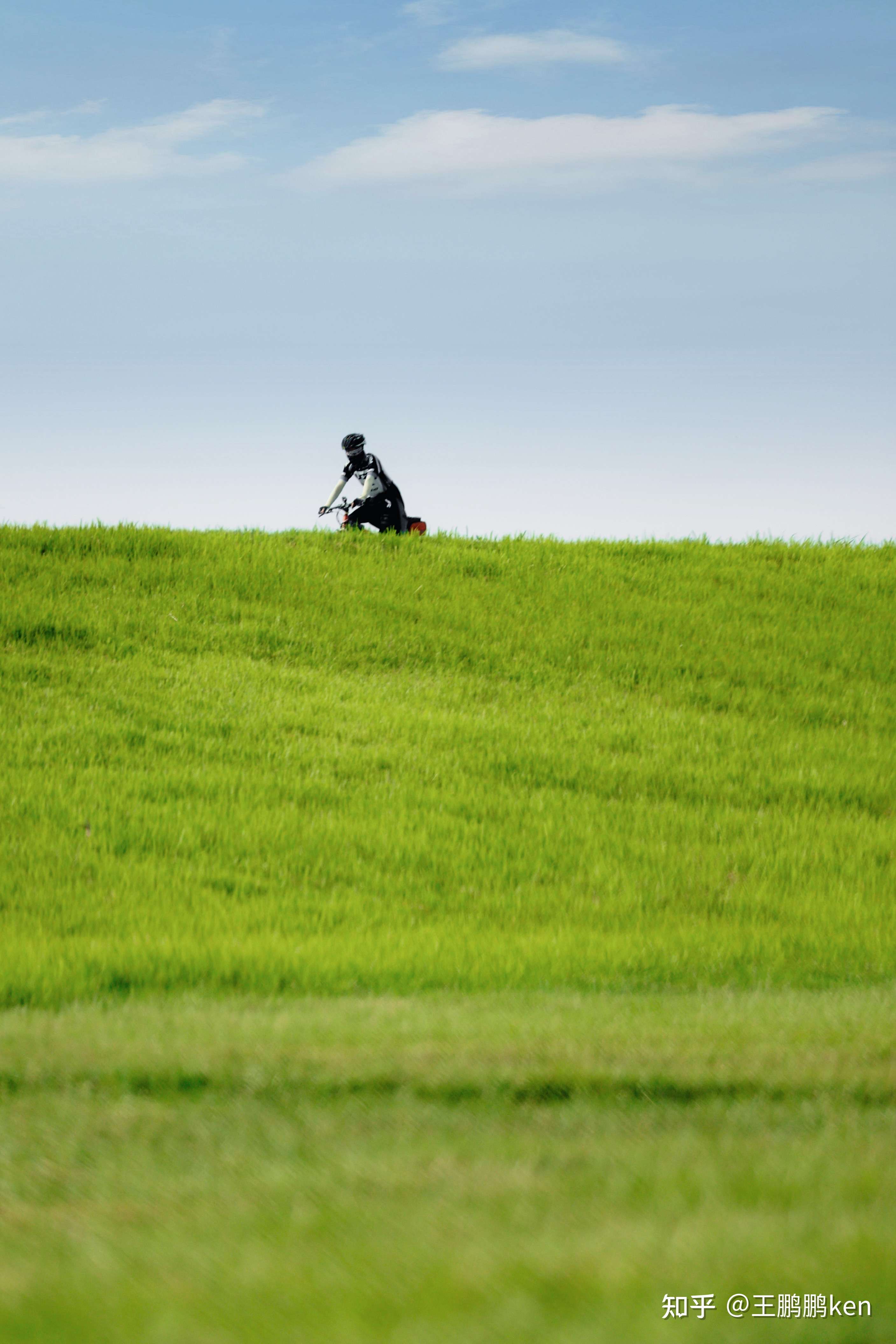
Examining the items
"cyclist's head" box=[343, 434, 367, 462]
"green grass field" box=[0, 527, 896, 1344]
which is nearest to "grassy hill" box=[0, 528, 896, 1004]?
"green grass field" box=[0, 527, 896, 1344]

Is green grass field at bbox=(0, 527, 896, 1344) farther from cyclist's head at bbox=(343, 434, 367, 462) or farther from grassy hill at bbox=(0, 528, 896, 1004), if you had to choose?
cyclist's head at bbox=(343, 434, 367, 462)

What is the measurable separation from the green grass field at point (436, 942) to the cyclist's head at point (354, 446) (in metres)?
1.95

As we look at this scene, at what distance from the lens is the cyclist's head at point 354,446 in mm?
21641

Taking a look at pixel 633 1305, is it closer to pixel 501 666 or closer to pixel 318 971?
pixel 318 971

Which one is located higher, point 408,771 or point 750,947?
point 408,771

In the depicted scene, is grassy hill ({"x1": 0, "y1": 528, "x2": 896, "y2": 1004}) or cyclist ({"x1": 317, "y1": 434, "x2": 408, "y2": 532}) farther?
cyclist ({"x1": 317, "y1": 434, "x2": 408, "y2": 532})

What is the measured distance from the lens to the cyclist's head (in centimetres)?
2164

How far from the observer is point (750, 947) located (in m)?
8.25

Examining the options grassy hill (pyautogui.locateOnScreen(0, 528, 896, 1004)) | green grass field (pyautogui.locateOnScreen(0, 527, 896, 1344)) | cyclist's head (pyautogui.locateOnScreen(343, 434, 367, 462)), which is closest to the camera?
green grass field (pyautogui.locateOnScreen(0, 527, 896, 1344))

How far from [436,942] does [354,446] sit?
1526 cm

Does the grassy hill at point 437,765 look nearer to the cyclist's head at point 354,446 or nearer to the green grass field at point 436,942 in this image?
the green grass field at point 436,942

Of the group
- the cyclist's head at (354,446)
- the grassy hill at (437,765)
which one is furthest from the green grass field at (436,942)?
the cyclist's head at (354,446)

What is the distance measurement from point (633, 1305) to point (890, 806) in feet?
37.0

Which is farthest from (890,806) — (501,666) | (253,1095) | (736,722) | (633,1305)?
(633,1305)
